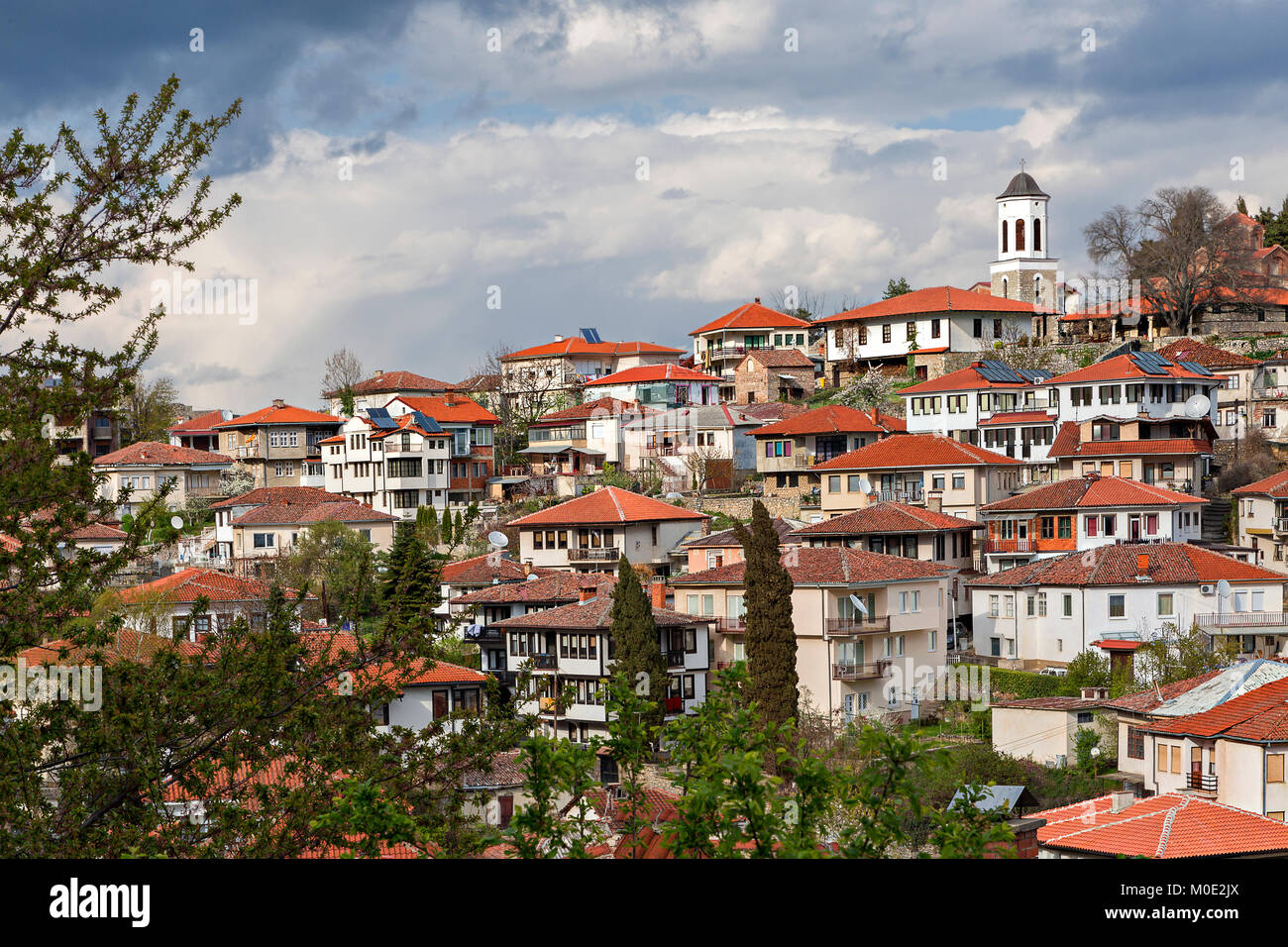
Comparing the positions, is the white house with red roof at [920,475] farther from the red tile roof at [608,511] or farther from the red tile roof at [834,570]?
the red tile roof at [834,570]

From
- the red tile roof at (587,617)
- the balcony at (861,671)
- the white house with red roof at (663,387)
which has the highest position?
the white house with red roof at (663,387)

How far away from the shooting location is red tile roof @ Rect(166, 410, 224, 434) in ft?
261

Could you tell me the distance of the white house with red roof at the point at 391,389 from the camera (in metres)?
79.1

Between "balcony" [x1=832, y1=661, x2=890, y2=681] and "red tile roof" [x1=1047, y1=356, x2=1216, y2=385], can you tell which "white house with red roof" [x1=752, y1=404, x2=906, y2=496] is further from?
"balcony" [x1=832, y1=661, x2=890, y2=681]

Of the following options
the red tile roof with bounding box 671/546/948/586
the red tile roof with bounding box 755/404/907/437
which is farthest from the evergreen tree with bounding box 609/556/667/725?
the red tile roof with bounding box 755/404/907/437

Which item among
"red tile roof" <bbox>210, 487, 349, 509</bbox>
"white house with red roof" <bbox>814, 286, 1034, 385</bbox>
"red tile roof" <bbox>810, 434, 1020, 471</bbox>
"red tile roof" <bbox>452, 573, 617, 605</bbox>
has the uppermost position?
"white house with red roof" <bbox>814, 286, 1034, 385</bbox>

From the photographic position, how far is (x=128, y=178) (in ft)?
34.8

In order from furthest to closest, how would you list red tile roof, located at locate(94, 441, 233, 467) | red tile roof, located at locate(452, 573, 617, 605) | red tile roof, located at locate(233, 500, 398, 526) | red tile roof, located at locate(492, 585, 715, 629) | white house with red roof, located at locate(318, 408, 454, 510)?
1. red tile roof, located at locate(94, 441, 233, 467)
2. white house with red roof, located at locate(318, 408, 454, 510)
3. red tile roof, located at locate(233, 500, 398, 526)
4. red tile roof, located at locate(452, 573, 617, 605)
5. red tile roof, located at locate(492, 585, 715, 629)

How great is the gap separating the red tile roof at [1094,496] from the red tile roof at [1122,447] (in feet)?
9.45

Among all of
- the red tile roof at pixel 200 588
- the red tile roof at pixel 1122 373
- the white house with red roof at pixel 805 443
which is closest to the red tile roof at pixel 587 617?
the red tile roof at pixel 200 588

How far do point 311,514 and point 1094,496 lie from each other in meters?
32.3

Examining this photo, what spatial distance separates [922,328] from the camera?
72.6m

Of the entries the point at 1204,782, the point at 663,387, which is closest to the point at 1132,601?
the point at 1204,782

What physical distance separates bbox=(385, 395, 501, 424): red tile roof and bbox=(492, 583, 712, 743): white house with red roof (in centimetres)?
2732
